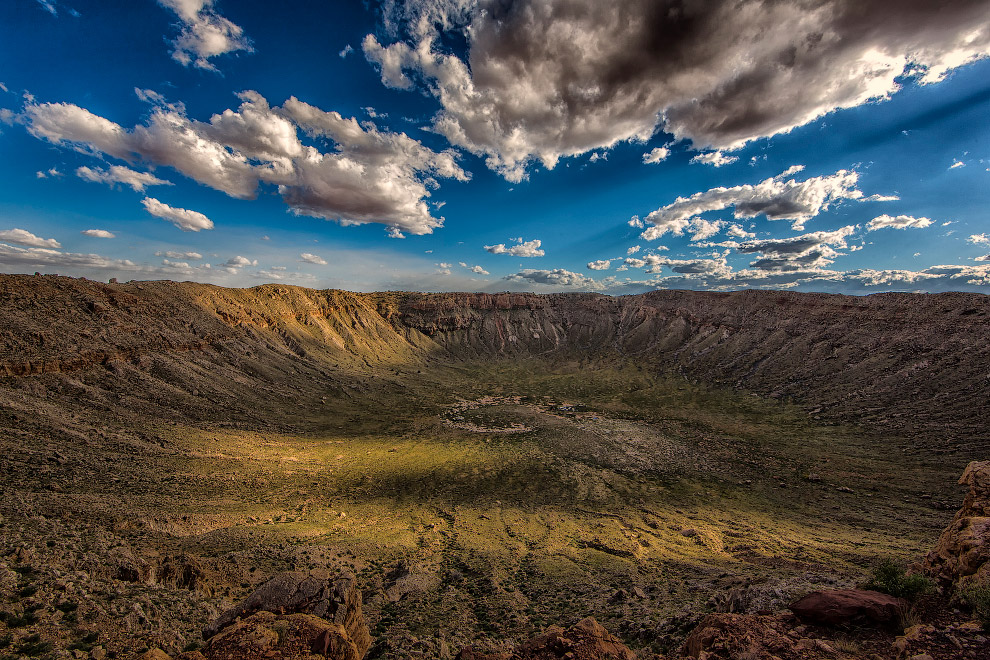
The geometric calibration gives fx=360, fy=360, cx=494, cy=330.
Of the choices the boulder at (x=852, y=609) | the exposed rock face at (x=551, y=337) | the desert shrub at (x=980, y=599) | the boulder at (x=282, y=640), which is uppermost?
the exposed rock face at (x=551, y=337)

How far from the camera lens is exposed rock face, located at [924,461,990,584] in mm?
8888

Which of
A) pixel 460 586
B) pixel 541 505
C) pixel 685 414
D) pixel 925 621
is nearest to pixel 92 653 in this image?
pixel 460 586

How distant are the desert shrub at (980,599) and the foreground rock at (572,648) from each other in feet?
22.4

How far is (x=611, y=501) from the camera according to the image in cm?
3003

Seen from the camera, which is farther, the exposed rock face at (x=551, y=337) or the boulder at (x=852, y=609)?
the exposed rock face at (x=551, y=337)

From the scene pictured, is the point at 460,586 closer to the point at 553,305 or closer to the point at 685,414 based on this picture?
the point at 685,414

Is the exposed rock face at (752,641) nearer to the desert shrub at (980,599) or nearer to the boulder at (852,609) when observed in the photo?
the boulder at (852,609)

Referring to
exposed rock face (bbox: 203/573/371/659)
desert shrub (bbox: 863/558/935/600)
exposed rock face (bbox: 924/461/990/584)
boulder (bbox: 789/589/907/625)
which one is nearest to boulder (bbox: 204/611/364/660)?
exposed rock face (bbox: 203/573/371/659)

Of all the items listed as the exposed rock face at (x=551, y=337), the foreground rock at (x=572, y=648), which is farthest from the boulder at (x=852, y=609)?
the exposed rock face at (x=551, y=337)

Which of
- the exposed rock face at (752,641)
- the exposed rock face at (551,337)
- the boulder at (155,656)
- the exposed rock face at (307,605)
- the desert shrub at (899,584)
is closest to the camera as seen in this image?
the exposed rock face at (752,641)

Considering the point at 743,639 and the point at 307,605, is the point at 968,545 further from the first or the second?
the point at 307,605

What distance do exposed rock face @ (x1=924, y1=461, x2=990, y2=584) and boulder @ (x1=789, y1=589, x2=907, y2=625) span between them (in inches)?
76.7

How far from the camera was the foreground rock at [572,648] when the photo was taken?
27.3 ft

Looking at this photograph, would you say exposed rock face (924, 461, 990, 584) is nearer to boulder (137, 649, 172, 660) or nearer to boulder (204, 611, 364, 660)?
boulder (204, 611, 364, 660)
